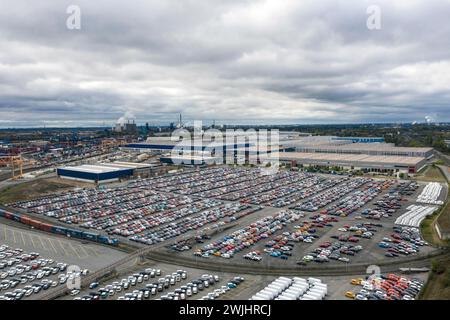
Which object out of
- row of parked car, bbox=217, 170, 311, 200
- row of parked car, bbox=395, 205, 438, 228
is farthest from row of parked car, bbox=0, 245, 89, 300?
row of parked car, bbox=395, 205, 438, 228

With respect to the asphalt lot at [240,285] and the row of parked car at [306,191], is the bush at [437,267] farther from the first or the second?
the row of parked car at [306,191]

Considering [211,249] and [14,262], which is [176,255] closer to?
[211,249]

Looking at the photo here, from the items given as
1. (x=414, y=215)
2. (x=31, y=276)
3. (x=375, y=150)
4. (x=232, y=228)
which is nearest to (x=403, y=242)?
(x=414, y=215)

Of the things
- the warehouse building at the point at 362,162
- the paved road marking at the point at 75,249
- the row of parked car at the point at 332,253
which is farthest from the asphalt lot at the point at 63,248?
the warehouse building at the point at 362,162

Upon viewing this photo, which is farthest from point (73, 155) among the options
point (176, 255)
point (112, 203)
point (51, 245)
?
point (176, 255)
